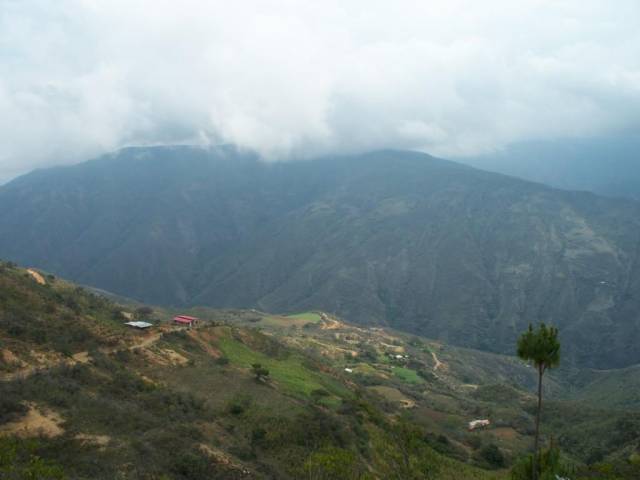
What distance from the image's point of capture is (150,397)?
3409 cm

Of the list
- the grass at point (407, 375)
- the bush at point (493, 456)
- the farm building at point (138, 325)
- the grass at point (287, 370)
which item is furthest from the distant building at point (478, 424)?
the farm building at point (138, 325)

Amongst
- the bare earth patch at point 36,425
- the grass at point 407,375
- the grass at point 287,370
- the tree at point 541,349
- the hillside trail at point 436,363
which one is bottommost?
the hillside trail at point 436,363

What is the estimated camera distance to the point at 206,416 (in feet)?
112

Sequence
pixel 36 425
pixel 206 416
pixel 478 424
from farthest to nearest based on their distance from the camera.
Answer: pixel 478 424 → pixel 206 416 → pixel 36 425

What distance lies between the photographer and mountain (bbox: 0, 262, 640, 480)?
25.7 meters

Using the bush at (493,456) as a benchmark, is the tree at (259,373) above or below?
above

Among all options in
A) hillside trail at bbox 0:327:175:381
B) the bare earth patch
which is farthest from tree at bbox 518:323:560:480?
hillside trail at bbox 0:327:175:381

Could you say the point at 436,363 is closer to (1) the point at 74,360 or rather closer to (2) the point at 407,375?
(2) the point at 407,375

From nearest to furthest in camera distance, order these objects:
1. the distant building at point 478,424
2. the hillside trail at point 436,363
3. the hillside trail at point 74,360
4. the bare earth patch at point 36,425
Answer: the bare earth patch at point 36,425
the hillside trail at point 74,360
the distant building at point 478,424
the hillside trail at point 436,363

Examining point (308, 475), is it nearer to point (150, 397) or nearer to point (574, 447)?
point (150, 397)

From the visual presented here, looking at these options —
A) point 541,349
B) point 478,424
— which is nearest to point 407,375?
point 478,424

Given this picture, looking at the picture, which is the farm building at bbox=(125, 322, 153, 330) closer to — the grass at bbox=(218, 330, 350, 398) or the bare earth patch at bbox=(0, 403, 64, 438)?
the grass at bbox=(218, 330, 350, 398)

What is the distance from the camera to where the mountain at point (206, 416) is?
84.2 feet

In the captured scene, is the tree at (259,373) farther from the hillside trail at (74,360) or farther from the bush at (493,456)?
the bush at (493,456)
